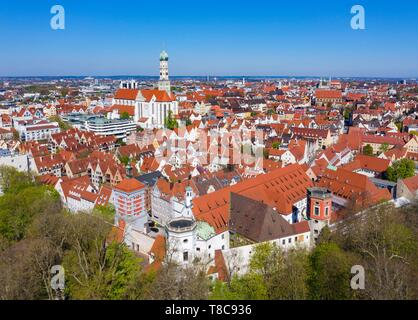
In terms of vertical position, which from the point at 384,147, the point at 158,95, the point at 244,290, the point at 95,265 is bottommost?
the point at 244,290

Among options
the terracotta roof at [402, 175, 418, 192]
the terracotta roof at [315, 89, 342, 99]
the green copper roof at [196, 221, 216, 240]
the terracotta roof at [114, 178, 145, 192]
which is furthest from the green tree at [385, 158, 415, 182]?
the terracotta roof at [315, 89, 342, 99]

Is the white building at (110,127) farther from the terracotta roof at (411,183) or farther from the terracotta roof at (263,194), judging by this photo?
the terracotta roof at (411,183)

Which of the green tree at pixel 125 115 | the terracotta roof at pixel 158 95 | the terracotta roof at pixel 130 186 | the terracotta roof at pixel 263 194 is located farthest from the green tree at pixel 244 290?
the terracotta roof at pixel 158 95

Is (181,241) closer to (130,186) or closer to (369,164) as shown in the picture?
(130,186)

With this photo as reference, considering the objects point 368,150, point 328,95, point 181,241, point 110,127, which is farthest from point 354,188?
point 328,95
